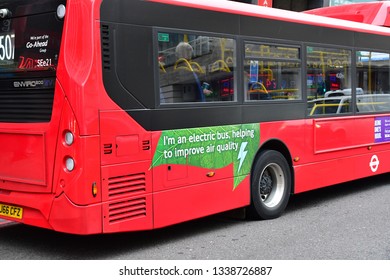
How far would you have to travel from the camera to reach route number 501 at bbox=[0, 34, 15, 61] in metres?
5.68

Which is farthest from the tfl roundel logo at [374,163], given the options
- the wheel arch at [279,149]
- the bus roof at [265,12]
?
the wheel arch at [279,149]

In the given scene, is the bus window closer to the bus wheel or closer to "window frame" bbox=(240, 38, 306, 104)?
"window frame" bbox=(240, 38, 306, 104)

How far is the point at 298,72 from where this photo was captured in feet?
24.7

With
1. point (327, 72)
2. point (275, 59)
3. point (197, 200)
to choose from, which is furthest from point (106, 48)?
point (327, 72)

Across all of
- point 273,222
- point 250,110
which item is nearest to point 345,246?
point 273,222

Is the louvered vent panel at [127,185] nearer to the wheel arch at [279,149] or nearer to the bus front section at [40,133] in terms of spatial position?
the bus front section at [40,133]

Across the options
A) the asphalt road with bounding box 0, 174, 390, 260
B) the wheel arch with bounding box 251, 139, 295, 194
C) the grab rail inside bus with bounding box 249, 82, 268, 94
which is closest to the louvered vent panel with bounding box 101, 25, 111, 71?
the asphalt road with bounding box 0, 174, 390, 260

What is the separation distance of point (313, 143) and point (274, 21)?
191 centimetres

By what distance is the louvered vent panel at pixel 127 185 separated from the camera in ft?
17.2

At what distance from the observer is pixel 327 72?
8086 millimetres

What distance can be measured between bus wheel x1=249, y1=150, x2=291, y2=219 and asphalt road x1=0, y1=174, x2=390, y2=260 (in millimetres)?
168

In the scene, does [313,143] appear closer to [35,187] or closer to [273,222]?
[273,222]

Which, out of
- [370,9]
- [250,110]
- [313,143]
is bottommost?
[313,143]

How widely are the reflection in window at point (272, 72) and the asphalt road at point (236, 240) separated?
1752mm
